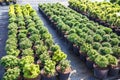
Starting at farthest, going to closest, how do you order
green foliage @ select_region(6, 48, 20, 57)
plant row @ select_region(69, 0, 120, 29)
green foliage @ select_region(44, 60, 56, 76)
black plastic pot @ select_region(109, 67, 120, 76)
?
plant row @ select_region(69, 0, 120, 29), green foliage @ select_region(6, 48, 20, 57), black plastic pot @ select_region(109, 67, 120, 76), green foliage @ select_region(44, 60, 56, 76)

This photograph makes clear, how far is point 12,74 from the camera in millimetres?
6438

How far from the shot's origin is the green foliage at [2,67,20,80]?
20.7ft

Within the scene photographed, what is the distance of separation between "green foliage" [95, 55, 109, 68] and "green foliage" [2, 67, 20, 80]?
2.55 m

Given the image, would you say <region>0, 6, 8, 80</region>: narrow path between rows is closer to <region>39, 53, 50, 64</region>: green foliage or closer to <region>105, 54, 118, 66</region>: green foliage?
<region>39, 53, 50, 64</region>: green foliage

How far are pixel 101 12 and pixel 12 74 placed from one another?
8046mm

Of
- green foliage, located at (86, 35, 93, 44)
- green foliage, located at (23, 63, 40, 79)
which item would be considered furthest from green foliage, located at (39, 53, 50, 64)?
green foliage, located at (86, 35, 93, 44)

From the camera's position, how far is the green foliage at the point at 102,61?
7.05 metres

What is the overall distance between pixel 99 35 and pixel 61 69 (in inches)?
116

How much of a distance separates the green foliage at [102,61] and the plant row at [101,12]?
412 cm

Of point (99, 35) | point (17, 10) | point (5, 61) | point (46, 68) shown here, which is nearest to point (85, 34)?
point (99, 35)

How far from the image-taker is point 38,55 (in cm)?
793

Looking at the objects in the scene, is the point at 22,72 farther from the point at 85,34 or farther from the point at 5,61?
the point at 85,34

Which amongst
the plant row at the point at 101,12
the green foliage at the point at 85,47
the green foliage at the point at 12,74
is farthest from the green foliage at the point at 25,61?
the plant row at the point at 101,12

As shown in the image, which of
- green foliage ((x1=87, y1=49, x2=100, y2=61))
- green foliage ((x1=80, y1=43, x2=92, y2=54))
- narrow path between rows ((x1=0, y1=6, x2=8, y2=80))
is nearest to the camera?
green foliage ((x1=87, y1=49, x2=100, y2=61))
